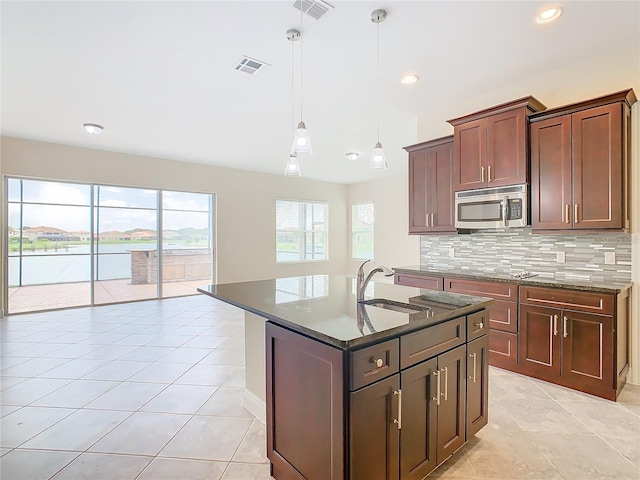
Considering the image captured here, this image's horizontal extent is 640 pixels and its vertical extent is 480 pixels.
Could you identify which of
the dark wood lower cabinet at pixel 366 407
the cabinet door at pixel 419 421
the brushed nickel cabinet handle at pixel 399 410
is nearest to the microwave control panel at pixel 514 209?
the dark wood lower cabinet at pixel 366 407

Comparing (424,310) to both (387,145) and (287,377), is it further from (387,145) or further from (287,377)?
(387,145)

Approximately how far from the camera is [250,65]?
2.97 m

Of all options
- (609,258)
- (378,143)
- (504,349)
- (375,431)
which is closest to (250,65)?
(378,143)

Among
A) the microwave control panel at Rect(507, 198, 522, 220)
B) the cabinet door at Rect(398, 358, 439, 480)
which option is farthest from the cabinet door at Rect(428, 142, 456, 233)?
the cabinet door at Rect(398, 358, 439, 480)

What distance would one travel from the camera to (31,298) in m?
5.40

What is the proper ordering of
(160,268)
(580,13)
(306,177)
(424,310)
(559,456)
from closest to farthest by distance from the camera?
(424,310)
(559,456)
(580,13)
(160,268)
(306,177)

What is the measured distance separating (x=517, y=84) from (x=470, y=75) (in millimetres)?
597

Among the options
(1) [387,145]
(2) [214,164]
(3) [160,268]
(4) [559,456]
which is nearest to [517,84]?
(1) [387,145]

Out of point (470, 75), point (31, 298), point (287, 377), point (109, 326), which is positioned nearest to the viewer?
point (287, 377)

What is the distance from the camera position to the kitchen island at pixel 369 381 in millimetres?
1297

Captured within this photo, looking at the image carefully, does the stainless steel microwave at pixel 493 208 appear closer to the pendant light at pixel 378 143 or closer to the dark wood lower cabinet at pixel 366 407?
the pendant light at pixel 378 143

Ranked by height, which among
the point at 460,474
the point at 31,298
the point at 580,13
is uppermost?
the point at 580,13

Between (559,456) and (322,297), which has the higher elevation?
(322,297)

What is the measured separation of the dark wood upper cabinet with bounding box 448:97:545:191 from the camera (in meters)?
3.03
